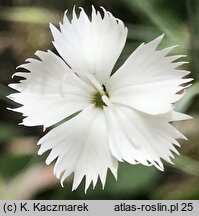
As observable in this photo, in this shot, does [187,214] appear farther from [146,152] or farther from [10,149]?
[10,149]

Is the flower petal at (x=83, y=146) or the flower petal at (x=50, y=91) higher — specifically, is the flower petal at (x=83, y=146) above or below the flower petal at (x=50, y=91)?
below

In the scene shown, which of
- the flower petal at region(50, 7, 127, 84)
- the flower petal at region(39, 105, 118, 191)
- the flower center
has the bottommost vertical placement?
the flower petal at region(39, 105, 118, 191)

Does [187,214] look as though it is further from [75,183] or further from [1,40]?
[1,40]

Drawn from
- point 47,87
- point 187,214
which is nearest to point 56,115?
point 47,87

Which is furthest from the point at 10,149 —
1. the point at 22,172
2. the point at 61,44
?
the point at 61,44

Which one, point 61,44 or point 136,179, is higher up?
point 61,44

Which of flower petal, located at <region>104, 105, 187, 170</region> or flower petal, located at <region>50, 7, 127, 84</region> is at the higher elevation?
flower petal, located at <region>50, 7, 127, 84</region>

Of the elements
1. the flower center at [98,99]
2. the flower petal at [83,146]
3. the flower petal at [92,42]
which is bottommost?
the flower petal at [83,146]
